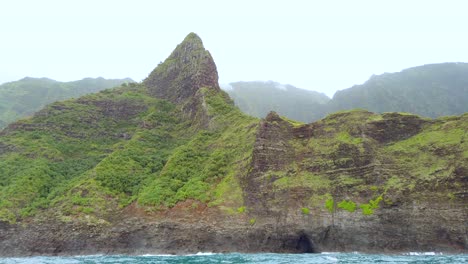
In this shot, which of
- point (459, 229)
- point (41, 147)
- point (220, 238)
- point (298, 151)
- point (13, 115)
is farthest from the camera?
point (13, 115)

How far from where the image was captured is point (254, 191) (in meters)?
71.6

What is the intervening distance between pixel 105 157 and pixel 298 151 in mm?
36231

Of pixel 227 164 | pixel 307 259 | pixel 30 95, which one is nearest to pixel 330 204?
pixel 307 259

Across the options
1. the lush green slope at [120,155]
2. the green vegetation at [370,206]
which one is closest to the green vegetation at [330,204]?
the green vegetation at [370,206]

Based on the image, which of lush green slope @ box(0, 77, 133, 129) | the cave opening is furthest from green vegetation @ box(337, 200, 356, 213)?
lush green slope @ box(0, 77, 133, 129)

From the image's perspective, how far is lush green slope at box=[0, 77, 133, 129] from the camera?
151375 mm

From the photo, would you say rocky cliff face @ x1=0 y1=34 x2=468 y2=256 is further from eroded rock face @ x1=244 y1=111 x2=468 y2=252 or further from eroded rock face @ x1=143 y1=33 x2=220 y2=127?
eroded rock face @ x1=143 y1=33 x2=220 y2=127

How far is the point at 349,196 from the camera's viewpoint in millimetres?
66125

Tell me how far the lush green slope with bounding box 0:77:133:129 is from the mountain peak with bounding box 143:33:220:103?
46126 mm

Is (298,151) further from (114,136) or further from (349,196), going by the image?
(114,136)

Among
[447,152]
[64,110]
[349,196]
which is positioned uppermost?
[64,110]

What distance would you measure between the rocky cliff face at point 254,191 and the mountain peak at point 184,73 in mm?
25298

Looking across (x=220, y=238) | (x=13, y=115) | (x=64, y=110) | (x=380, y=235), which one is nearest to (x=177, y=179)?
(x=220, y=238)

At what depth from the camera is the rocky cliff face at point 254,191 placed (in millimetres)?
62275
